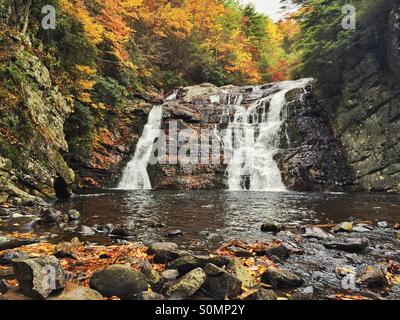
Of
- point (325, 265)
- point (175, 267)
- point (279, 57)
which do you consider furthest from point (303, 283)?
point (279, 57)

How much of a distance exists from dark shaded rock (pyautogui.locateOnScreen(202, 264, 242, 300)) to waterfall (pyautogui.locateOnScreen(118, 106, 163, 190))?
16.8 meters

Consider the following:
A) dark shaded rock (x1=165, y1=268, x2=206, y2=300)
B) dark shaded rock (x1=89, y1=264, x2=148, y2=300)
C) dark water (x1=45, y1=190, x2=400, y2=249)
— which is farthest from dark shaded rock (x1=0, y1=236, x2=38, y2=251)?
dark shaded rock (x1=165, y1=268, x2=206, y2=300)

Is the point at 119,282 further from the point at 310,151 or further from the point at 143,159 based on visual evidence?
the point at 310,151

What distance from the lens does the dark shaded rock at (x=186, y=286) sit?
3.80m

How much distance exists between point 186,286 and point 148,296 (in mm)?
452

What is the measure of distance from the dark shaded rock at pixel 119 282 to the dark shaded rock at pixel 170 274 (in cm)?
37

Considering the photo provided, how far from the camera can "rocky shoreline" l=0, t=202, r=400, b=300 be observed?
379 cm

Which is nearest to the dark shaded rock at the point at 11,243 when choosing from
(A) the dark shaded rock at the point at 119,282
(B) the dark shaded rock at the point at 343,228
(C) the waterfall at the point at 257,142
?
(A) the dark shaded rock at the point at 119,282

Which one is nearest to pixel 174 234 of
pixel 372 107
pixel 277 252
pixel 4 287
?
pixel 277 252

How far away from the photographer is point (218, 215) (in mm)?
10203

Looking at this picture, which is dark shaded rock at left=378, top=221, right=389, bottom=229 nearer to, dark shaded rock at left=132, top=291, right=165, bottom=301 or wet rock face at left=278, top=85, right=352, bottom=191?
dark shaded rock at left=132, top=291, right=165, bottom=301

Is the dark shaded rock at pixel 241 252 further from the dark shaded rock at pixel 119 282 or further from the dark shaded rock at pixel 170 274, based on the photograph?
the dark shaded rock at pixel 119 282

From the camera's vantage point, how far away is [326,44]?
19266 mm

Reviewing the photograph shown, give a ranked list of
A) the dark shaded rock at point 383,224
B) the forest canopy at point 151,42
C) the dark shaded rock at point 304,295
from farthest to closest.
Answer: the forest canopy at point 151,42, the dark shaded rock at point 383,224, the dark shaded rock at point 304,295
